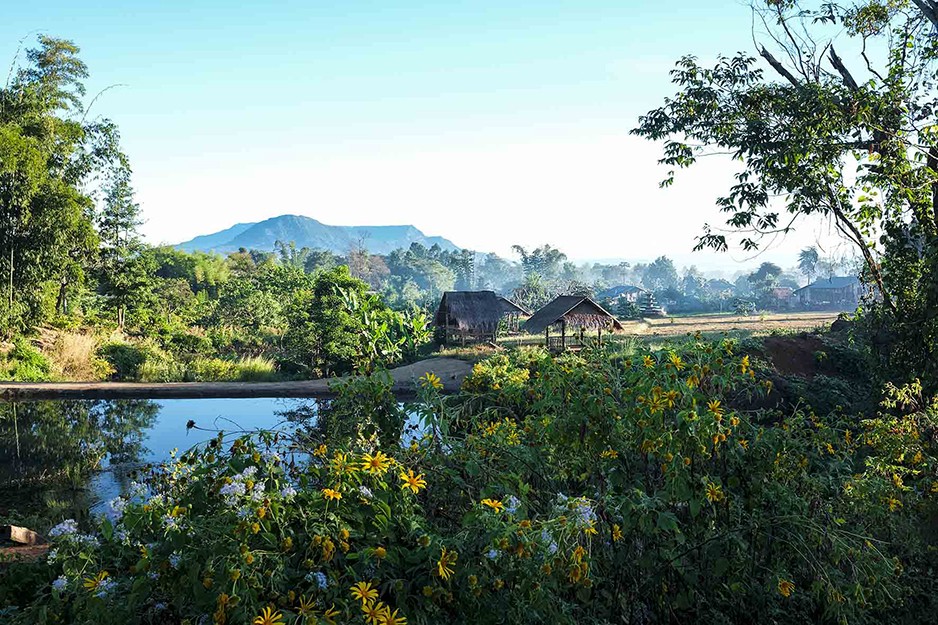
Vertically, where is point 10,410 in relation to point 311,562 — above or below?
below

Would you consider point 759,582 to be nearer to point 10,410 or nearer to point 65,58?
point 10,410

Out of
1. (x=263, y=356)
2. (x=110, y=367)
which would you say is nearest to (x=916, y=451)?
(x=110, y=367)

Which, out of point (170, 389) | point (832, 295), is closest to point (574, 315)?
point (170, 389)

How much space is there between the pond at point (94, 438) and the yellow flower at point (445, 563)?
3.37 meters

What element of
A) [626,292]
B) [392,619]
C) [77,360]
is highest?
[626,292]

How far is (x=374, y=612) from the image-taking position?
152cm

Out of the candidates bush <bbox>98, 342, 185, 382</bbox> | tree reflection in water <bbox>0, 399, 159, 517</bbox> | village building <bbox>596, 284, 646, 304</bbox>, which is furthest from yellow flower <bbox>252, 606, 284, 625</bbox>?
village building <bbox>596, 284, 646, 304</bbox>

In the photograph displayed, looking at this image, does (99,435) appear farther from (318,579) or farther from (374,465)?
(318,579)

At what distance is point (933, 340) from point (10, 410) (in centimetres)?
1235

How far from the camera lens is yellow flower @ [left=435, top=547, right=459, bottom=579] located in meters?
1.63

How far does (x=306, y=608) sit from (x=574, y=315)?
1889 cm

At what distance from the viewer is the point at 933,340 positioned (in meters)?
5.91

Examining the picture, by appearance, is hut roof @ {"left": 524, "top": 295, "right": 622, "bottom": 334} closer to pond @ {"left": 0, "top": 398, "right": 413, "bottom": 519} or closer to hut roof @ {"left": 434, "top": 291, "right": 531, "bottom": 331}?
hut roof @ {"left": 434, "top": 291, "right": 531, "bottom": 331}

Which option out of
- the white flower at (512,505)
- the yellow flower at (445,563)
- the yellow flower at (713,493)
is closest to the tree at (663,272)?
the yellow flower at (713,493)
